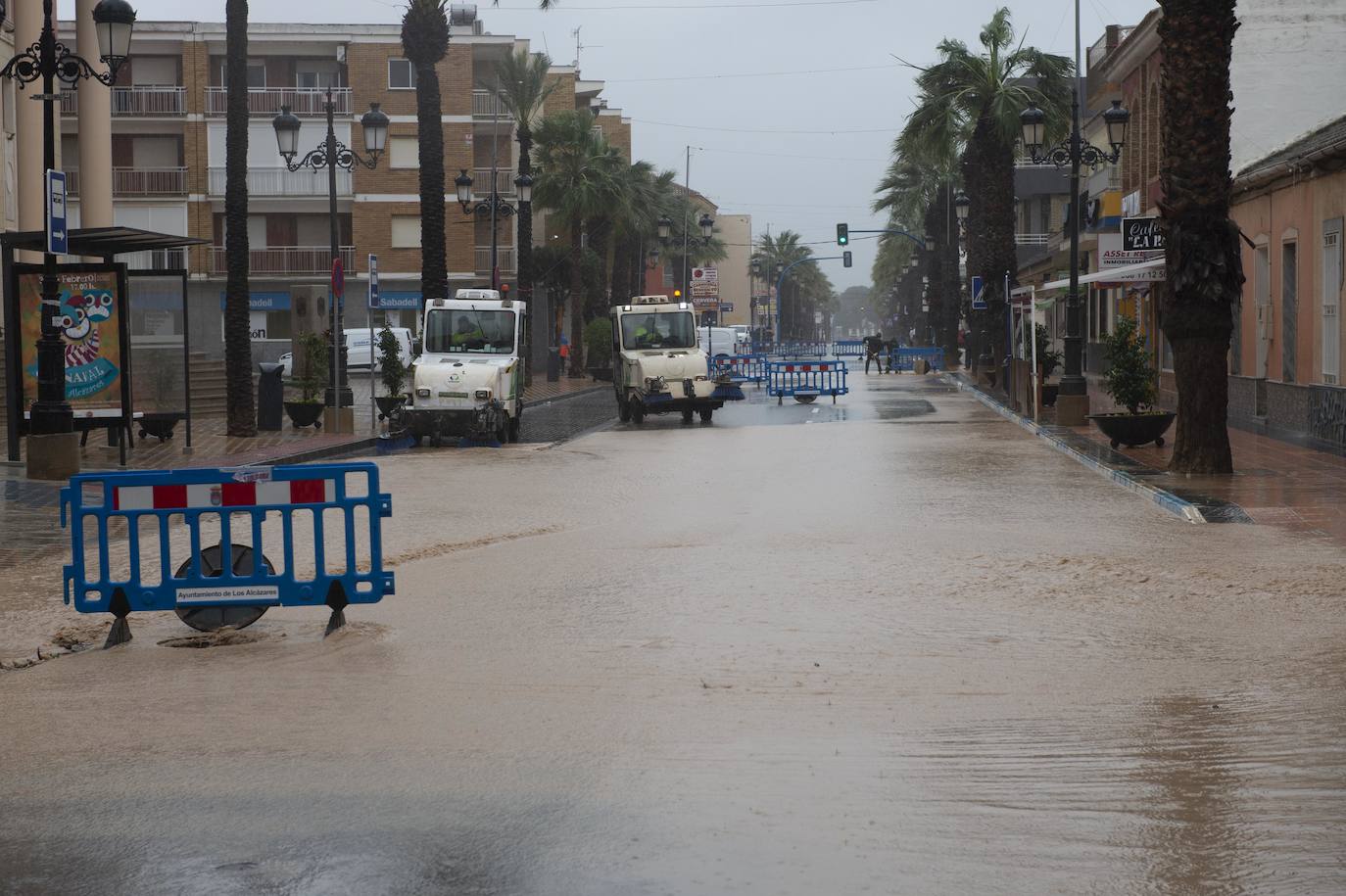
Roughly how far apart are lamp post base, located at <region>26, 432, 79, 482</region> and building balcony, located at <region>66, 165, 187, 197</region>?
48034 millimetres

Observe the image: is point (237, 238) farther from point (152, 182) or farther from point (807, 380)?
point (152, 182)

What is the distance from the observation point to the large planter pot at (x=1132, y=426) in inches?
850

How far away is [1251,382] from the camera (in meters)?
27.9

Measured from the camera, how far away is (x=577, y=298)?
63.8m

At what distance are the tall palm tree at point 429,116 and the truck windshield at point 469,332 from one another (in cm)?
635

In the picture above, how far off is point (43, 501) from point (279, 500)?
8326 millimetres

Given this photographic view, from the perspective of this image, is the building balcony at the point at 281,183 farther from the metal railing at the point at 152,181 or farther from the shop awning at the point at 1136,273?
the shop awning at the point at 1136,273

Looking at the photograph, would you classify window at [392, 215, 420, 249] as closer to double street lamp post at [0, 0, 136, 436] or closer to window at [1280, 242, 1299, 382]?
window at [1280, 242, 1299, 382]

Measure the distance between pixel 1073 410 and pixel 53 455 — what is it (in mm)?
16217

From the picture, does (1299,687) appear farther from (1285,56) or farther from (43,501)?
(1285,56)

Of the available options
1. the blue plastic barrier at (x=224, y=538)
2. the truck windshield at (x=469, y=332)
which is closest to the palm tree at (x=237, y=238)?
the truck windshield at (x=469, y=332)

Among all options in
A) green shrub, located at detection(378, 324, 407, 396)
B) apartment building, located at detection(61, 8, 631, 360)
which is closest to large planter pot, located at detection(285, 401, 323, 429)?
green shrub, located at detection(378, 324, 407, 396)

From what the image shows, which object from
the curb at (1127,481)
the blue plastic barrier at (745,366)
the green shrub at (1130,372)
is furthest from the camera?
the blue plastic barrier at (745,366)

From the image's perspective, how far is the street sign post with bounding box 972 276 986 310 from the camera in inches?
1787
